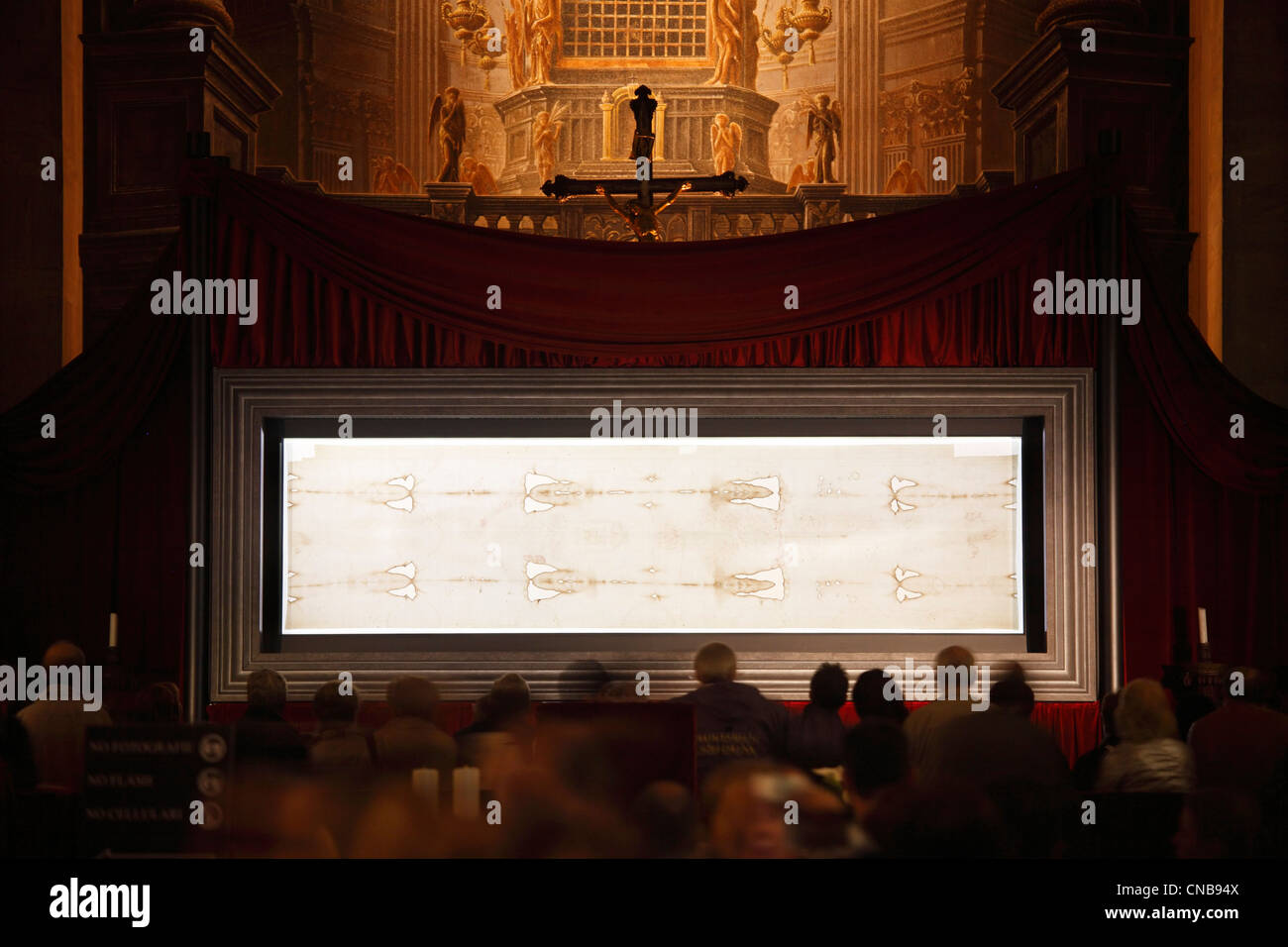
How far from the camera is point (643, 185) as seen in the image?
22.4ft

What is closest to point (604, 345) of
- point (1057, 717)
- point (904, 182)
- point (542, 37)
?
point (1057, 717)

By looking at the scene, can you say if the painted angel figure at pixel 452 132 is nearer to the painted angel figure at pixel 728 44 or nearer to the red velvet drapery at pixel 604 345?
the painted angel figure at pixel 728 44

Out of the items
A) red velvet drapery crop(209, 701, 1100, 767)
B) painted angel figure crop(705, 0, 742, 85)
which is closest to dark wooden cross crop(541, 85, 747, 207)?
red velvet drapery crop(209, 701, 1100, 767)

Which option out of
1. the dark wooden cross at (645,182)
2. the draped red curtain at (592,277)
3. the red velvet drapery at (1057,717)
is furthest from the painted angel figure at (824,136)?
the red velvet drapery at (1057,717)

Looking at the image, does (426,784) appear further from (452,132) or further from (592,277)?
(452,132)

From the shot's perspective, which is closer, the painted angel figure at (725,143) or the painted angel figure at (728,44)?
the painted angel figure at (725,143)

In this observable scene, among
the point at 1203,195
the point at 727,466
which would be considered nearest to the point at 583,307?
the point at 727,466

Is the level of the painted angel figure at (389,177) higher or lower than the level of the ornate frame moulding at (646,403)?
higher

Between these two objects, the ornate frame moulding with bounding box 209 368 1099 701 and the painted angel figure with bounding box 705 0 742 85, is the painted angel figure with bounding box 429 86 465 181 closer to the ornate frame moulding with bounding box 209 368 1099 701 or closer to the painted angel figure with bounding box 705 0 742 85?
the painted angel figure with bounding box 705 0 742 85

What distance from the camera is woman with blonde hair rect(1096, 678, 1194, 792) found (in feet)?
13.3

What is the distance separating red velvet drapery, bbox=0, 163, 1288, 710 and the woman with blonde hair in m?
2.04

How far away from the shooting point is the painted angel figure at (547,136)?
519 inches

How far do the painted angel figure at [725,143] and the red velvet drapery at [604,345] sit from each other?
23.7 feet

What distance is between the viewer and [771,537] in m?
6.18
